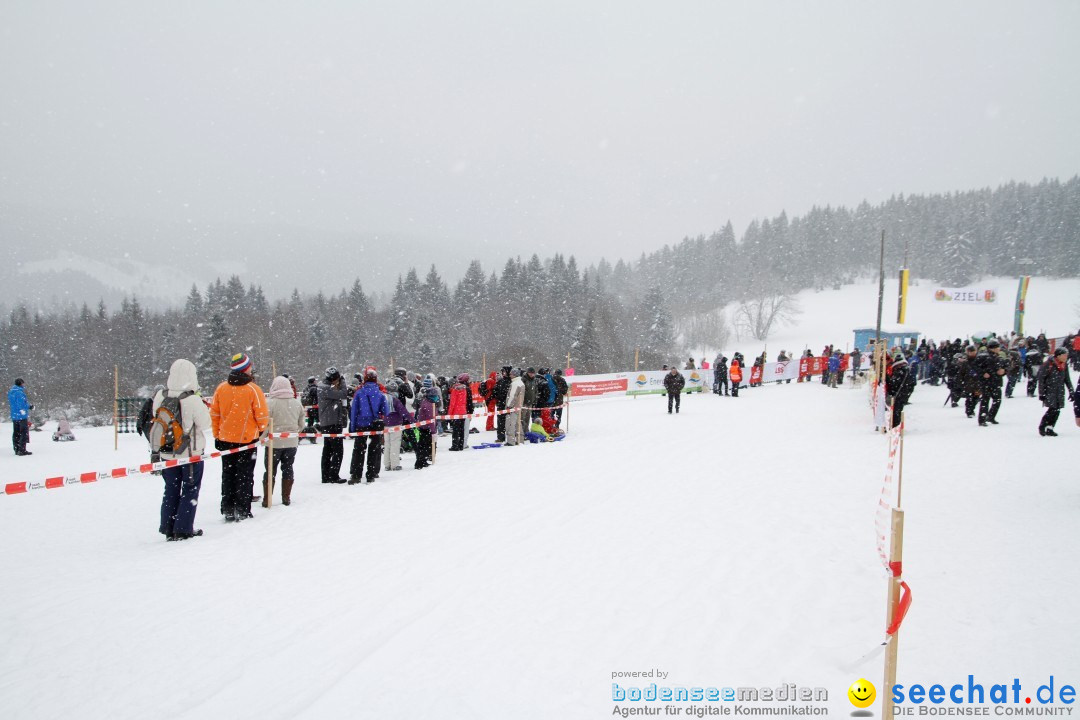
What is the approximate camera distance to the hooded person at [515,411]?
13.3 m

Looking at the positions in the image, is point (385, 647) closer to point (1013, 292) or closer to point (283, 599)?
point (283, 599)

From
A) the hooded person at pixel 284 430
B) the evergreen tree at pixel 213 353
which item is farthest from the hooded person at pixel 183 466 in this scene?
the evergreen tree at pixel 213 353

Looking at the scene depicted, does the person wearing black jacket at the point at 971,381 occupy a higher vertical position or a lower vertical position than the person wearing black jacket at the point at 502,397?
higher

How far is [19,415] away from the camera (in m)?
14.1

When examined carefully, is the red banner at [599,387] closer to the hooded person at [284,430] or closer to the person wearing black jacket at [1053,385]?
the person wearing black jacket at [1053,385]

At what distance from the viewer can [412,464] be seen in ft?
37.9

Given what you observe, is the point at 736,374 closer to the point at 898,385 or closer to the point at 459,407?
the point at 898,385

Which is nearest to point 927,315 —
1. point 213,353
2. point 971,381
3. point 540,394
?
point 971,381

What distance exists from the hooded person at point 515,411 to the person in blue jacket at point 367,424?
13.1 feet

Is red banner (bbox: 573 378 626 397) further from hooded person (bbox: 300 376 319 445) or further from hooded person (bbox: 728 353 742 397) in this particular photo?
hooded person (bbox: 300 376 319 445)

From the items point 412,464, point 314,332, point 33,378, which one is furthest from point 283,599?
point 33,378

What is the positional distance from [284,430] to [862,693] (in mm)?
7735

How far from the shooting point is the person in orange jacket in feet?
23.5

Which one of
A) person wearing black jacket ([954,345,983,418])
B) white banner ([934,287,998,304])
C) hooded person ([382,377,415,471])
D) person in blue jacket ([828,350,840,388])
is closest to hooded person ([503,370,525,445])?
hooded person ([382,377,415,471])
